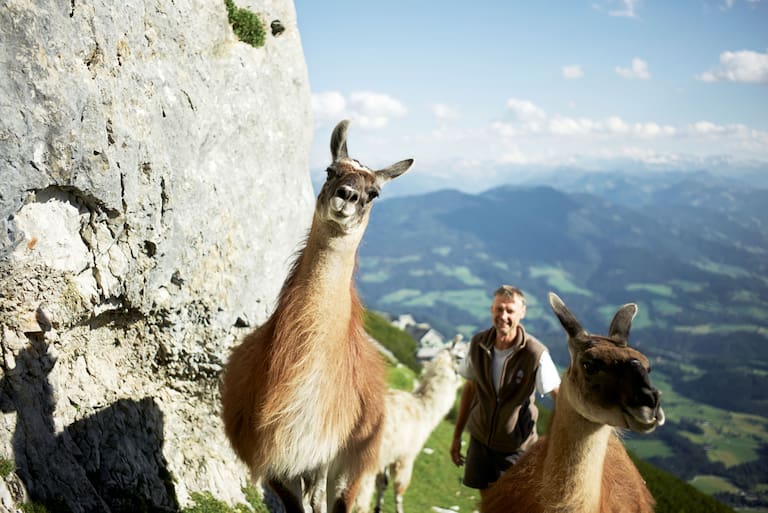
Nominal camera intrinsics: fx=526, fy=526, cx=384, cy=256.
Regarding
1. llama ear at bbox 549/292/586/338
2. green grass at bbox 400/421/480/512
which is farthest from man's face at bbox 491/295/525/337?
green grass at bbox 400/421/480/512

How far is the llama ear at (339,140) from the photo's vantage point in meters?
5.37

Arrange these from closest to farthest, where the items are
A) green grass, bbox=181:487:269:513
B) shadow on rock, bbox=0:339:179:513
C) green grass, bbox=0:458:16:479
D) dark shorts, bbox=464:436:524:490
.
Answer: green grass, bbox=0:458:16:479 < shadow on rock, bbox=0:339:179:513 < dark shorts, bbox=464:436:524:490 < green grass, bbox=181:487:269:513

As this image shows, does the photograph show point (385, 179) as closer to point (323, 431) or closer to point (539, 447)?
point (323, 431)

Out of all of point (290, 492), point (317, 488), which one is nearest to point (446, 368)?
point (317, 488)

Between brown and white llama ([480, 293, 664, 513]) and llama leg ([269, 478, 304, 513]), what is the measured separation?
1889mm

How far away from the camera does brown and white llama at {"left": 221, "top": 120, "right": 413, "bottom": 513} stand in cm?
473

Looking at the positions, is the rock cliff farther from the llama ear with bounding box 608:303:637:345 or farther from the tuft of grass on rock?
the llama ear with bounding box 608:303:637:345

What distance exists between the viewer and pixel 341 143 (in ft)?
17.7

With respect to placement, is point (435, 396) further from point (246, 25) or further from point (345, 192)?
point (246, 25)

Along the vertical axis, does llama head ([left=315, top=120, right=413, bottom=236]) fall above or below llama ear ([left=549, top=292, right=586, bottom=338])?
above

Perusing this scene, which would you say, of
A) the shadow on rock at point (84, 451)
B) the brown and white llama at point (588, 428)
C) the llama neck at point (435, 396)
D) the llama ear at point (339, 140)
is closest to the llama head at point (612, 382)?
the brown and white llama at point (588, 428)

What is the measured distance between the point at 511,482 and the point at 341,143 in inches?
141

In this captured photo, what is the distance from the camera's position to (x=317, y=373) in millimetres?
4781

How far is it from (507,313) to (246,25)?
5.90m
